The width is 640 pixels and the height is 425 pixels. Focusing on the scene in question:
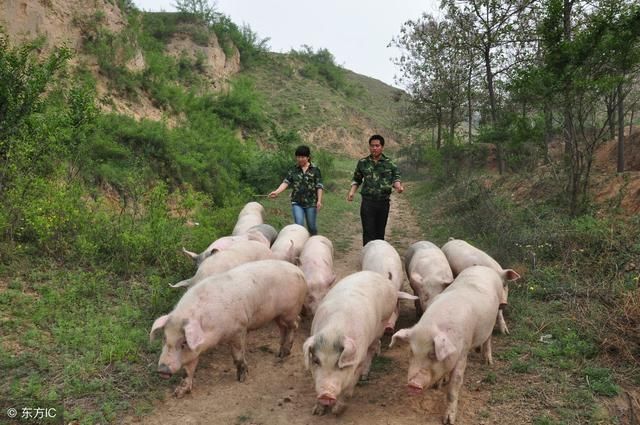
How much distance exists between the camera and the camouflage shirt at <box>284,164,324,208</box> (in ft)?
23.9

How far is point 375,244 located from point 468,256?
1.26 metres

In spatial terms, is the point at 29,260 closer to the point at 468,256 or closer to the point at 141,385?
the point at 141,385

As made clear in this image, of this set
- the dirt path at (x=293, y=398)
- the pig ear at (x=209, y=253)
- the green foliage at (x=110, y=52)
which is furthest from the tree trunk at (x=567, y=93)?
the green foliage at (x=110, y=52)

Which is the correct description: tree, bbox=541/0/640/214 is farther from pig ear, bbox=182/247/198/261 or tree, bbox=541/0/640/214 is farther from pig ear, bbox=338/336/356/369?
pig ear, bbox=182/247/198/261

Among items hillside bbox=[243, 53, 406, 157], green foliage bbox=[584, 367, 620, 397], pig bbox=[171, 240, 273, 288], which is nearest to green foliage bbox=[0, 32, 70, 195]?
→ pig bbox=[171, 240, 273, 288]

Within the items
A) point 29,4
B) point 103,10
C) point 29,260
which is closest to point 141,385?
point 29,260

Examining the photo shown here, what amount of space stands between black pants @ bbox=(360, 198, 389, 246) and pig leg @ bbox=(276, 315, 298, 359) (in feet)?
7.94

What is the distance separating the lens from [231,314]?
4.27 metres

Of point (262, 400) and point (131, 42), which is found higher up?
point (131, 42)

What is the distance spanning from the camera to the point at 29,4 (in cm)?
1258

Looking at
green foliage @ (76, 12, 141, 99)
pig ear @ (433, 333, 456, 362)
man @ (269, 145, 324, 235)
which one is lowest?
pig ear @ (433, 333, 456, 362)

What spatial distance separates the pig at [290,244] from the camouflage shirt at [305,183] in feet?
1.64

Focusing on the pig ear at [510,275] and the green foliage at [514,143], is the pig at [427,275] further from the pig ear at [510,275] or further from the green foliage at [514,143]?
the green foliage at [514,143]

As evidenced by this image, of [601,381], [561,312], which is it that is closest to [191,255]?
[561,312]
